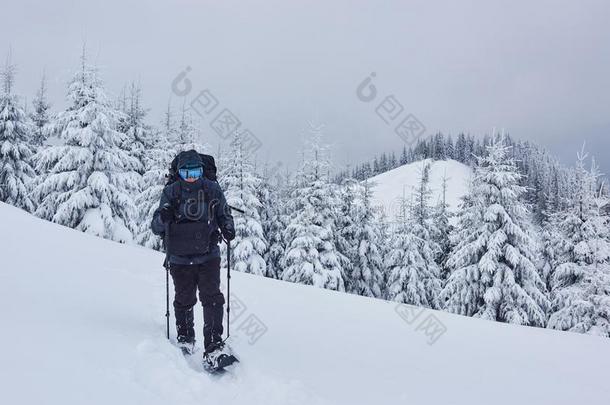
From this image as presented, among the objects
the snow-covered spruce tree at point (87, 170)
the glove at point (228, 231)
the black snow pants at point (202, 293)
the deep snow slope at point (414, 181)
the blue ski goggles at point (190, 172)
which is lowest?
the black snow pants at point (202, 293)

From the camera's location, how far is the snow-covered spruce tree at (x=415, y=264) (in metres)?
27.6

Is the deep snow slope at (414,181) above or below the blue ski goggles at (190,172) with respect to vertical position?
above

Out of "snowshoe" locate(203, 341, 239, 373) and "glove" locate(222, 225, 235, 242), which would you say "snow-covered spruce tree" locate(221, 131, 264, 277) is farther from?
"snowshoe" locate(203, 341, 239, 373)

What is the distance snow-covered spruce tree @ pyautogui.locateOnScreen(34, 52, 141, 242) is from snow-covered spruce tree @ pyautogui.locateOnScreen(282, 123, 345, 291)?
8.82m

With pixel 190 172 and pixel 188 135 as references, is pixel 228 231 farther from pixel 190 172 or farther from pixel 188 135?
pixel 188 135

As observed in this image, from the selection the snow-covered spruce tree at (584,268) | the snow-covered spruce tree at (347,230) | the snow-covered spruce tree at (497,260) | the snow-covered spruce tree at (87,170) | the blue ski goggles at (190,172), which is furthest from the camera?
the snow-covered spruce tree at (347,230)

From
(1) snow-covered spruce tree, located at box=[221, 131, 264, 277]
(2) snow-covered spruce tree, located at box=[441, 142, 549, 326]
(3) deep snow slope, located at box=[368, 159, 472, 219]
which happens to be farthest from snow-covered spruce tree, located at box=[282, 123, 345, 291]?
(3) deep snow slope, located at box=[368, 159, 472, 219]

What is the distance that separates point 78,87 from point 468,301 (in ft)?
71.6

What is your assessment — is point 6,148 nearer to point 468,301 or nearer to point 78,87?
point 78,87

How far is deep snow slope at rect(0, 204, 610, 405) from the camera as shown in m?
3.86

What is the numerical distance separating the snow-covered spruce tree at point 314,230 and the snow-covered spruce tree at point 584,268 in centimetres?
1194

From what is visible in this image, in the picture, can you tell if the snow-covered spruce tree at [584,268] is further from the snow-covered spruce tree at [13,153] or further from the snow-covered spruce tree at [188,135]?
the snow-covered spruce tree at [13,153]

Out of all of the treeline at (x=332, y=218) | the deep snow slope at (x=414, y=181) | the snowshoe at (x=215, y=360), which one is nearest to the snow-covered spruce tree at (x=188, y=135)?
the treeline at (x=332, y=218)

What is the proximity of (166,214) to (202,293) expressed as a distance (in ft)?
3.63
